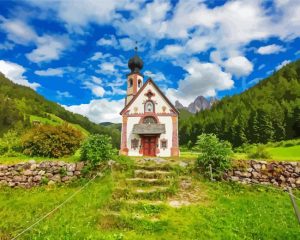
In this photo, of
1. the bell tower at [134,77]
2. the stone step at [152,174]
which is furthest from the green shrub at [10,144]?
the bell tower at [134,77]

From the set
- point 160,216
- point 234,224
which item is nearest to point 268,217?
point 234,224

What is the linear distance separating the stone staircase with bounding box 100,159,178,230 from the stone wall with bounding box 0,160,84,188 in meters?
3.83

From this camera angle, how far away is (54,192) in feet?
53.1

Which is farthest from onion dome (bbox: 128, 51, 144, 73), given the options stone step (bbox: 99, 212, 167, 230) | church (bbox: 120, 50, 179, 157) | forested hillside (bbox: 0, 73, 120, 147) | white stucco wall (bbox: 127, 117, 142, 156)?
forested hillside (bbox: 0, 73, 120, 147)

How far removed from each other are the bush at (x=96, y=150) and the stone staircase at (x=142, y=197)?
2221mm

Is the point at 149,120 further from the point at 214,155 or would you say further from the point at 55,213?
the point at 55,213

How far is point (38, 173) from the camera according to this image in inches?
698

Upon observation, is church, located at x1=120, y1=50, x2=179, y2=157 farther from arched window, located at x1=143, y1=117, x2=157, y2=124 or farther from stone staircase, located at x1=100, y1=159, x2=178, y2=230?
stone staircase, located at x1=100, y1=159, x2=178, y2=230

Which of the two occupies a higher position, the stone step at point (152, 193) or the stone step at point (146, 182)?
the stone step at point (146, 182)

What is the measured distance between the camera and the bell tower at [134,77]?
42.1m

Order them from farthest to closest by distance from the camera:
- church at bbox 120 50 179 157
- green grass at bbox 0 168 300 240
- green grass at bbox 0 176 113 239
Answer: church at bbox 120 50 179 157, green grass at bbox 0 176 113 239, green grass at bbox 0 168 300 240

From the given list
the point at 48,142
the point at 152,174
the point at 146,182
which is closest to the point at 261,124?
the point at 152,174

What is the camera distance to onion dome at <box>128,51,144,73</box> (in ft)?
143

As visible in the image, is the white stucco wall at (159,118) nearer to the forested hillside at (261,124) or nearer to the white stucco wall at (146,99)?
the white stucco wall at (146,99)
